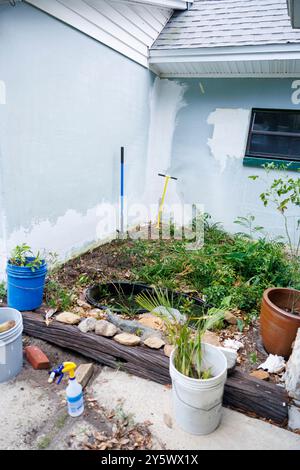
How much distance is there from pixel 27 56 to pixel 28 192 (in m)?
1.27

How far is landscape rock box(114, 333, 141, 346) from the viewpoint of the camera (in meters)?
2.32

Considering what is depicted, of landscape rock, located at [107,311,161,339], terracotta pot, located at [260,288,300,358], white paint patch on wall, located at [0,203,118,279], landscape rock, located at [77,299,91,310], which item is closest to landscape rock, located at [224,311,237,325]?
terracotta pot, located at [260,288,300,358]

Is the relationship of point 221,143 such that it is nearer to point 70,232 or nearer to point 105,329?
point 70,232

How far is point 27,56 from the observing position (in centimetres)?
277

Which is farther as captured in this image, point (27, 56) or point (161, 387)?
point (27, 56)

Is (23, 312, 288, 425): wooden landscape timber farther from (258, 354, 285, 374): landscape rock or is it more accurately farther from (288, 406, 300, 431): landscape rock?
(258, 354, 285, 374): landscape rock

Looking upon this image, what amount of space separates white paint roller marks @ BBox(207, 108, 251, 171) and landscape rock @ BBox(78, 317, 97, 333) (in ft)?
12.1

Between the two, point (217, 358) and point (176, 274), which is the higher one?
point (217, 358)

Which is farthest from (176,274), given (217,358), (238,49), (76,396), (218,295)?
(238,49)

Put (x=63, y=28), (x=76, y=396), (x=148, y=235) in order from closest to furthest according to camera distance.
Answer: (x=76, y=396), (x=63, y=28), (x=148, y=235)

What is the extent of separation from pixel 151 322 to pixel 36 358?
1.04 m

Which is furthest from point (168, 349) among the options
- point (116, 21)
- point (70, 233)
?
point (116, 21)

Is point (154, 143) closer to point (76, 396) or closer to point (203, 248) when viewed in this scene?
point (203, 248)
